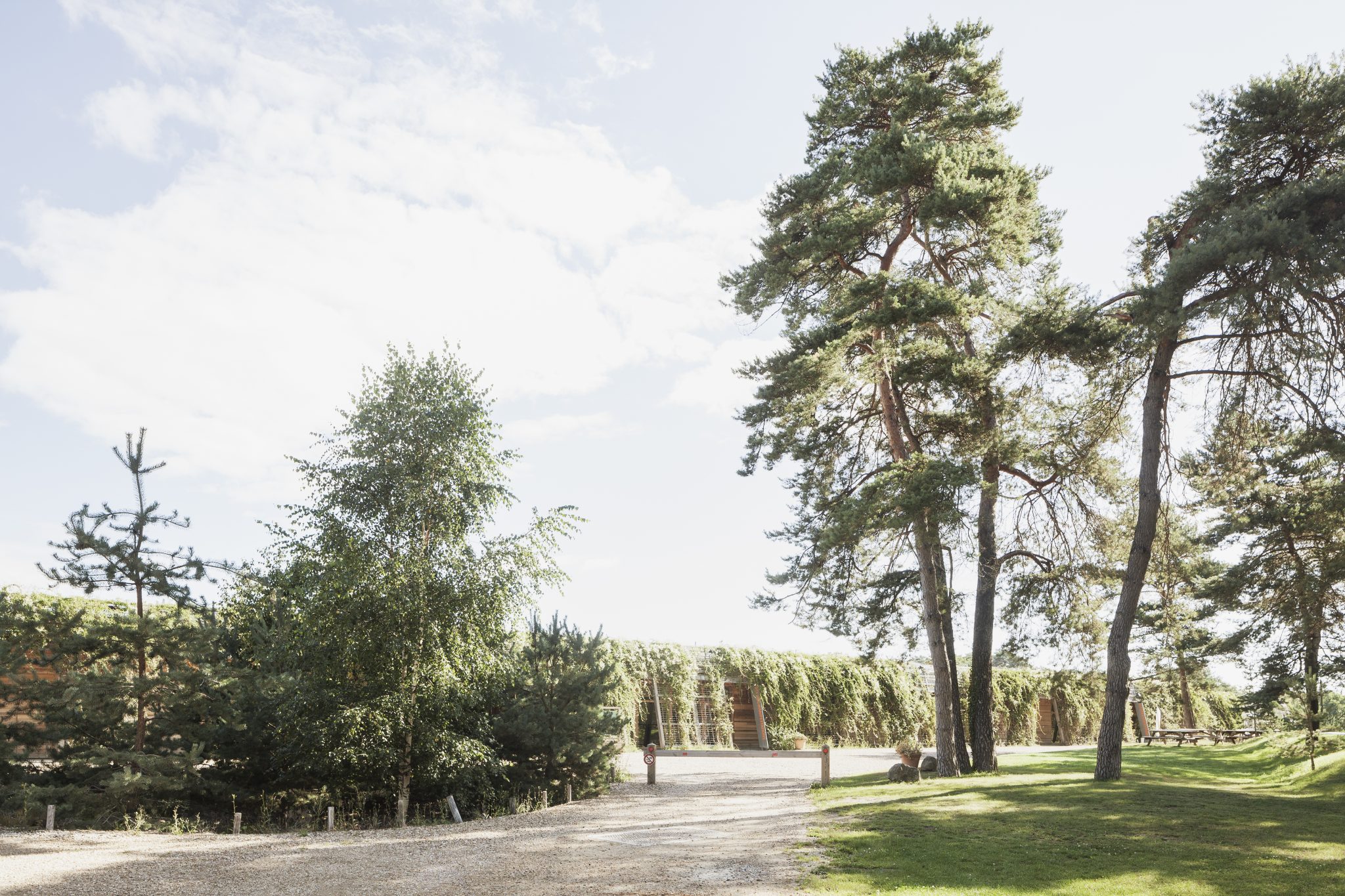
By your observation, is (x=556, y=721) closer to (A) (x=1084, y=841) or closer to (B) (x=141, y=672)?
(B) (x=141, y=672)

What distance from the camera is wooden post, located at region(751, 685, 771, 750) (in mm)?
26203

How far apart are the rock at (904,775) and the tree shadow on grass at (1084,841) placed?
1.29m

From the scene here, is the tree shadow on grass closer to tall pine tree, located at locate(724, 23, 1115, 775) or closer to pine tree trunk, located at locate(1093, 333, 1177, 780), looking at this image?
pine tree trunk, located at locate(1093, 333, 1177, 780)

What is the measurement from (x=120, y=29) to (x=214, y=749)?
9881 mm

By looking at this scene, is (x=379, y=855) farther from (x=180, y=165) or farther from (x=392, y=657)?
(x=180, y=165)

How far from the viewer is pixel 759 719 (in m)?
26.4

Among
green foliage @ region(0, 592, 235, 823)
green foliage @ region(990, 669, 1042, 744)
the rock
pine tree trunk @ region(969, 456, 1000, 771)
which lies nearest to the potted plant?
the rock

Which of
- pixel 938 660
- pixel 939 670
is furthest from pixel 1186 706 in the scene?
pixel 938 660

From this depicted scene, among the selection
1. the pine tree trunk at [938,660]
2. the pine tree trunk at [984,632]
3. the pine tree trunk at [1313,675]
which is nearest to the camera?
the pine tree trunk at [1313,675]

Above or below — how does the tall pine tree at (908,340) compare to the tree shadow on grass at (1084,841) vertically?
above

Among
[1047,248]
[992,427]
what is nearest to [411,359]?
[992,427]

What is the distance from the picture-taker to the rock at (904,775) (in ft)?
50.5

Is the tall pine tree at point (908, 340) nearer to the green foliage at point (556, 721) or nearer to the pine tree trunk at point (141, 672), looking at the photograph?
the green foliage at point (556, 721)

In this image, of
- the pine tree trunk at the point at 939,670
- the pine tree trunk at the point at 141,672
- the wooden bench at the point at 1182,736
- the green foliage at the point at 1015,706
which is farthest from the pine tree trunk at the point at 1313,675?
the pine tree trunk at the point at 141,672
